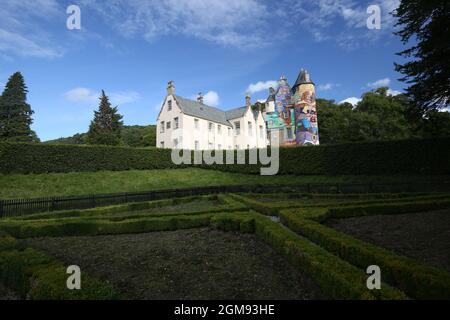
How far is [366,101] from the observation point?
49812 mm

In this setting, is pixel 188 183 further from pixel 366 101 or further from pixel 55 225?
pixel 366 101

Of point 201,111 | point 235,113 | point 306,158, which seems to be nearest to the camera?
point 306,158

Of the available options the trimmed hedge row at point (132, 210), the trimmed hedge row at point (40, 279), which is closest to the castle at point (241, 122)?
the trimmed hedge row at point (132, 210)

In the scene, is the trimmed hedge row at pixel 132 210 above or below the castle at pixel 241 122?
below

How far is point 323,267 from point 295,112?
44842mm

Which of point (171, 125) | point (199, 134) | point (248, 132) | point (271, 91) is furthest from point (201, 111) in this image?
point (271, 91)

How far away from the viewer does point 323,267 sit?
5.35 m

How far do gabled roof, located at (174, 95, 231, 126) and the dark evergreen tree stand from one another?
29433 millimetres

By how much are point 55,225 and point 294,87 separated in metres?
46.2

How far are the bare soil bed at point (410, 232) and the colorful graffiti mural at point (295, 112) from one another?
3494 centimetres

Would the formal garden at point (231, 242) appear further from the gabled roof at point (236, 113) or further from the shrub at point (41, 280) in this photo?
the gabled roof at point (236, 113)

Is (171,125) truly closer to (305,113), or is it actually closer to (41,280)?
(305,113)

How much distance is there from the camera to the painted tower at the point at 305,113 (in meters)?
45.7
